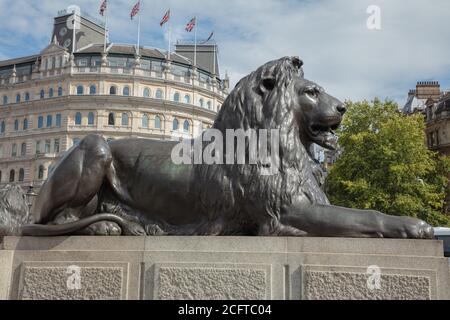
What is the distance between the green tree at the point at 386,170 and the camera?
30422 millimetres

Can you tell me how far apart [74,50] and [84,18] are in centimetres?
818

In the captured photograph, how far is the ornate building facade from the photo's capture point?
70625mm

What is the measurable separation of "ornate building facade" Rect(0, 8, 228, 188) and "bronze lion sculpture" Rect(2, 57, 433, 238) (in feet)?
212

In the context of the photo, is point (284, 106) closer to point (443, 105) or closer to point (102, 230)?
point (102, 230)

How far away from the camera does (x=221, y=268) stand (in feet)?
15.0

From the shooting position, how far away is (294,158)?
5.09m

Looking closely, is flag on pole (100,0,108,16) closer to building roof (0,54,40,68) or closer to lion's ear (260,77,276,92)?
building roof (0,54,40,68)

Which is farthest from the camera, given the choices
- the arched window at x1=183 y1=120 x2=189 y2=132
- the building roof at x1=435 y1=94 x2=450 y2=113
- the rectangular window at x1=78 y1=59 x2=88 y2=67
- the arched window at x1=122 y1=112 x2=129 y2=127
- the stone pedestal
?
the rectangular window at x1=78 y1=59 x2=88 y2=67

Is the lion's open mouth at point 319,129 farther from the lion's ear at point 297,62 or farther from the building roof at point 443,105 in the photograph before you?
the building roof at point 443,105

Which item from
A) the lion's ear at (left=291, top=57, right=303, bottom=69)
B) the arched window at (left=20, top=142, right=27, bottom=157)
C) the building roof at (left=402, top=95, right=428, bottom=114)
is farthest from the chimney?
the lion's ear at (left=291, top=57, right=303, bottom=69)

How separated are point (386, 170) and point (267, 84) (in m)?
28.5

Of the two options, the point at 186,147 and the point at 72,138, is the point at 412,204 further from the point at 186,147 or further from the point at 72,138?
the point at 72,138

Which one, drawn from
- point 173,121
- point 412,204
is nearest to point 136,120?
point 173,121

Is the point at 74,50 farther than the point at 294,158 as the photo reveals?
Yes
